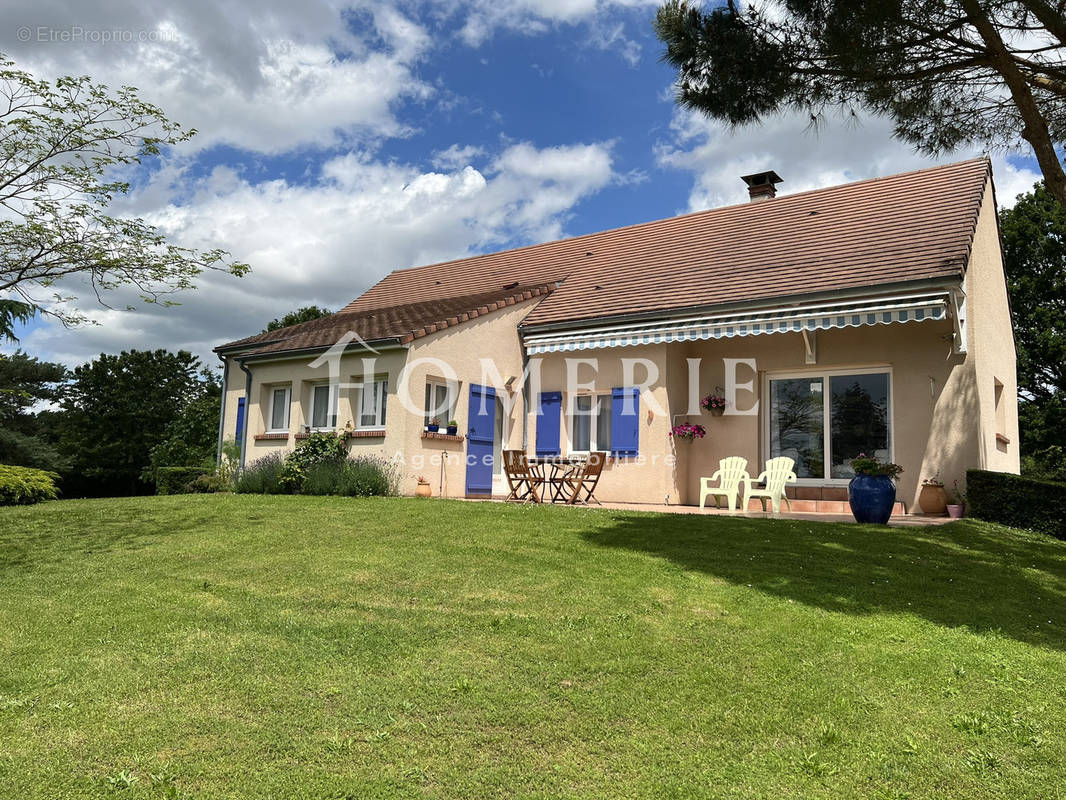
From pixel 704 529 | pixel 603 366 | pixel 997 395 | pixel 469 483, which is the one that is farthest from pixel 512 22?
pixel 997 395

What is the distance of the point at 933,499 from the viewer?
1324cm

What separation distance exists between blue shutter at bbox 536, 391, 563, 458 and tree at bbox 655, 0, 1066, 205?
28.3 feet

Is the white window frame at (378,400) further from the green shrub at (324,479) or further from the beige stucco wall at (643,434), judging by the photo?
the beige stucco wall at (643,434)

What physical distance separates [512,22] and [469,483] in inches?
389

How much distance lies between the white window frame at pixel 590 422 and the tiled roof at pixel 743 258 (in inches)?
68.3

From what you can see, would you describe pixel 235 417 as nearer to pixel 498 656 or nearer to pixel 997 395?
pixel 498 656

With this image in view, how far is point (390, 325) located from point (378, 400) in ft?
6.76

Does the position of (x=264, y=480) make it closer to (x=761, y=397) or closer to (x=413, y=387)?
(x=413, y=387)

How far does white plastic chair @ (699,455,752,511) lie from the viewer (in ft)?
46.4

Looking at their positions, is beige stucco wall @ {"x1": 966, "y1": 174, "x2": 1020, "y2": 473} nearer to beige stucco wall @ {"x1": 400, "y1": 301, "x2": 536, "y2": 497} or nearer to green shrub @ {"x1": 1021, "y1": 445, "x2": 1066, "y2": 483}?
beige stucco wall @ {"x1": 400, "y1": 301, "x2": 536, "y2": 497}

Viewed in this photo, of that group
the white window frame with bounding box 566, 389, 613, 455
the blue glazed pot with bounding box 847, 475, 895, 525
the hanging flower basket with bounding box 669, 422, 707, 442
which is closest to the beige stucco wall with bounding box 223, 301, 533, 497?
the white window frame with bounding box 566, 389, 613, 455

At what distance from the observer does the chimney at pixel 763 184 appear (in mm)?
21188

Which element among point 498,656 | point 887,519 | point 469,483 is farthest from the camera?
point 469,483

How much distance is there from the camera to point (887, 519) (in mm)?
11828
